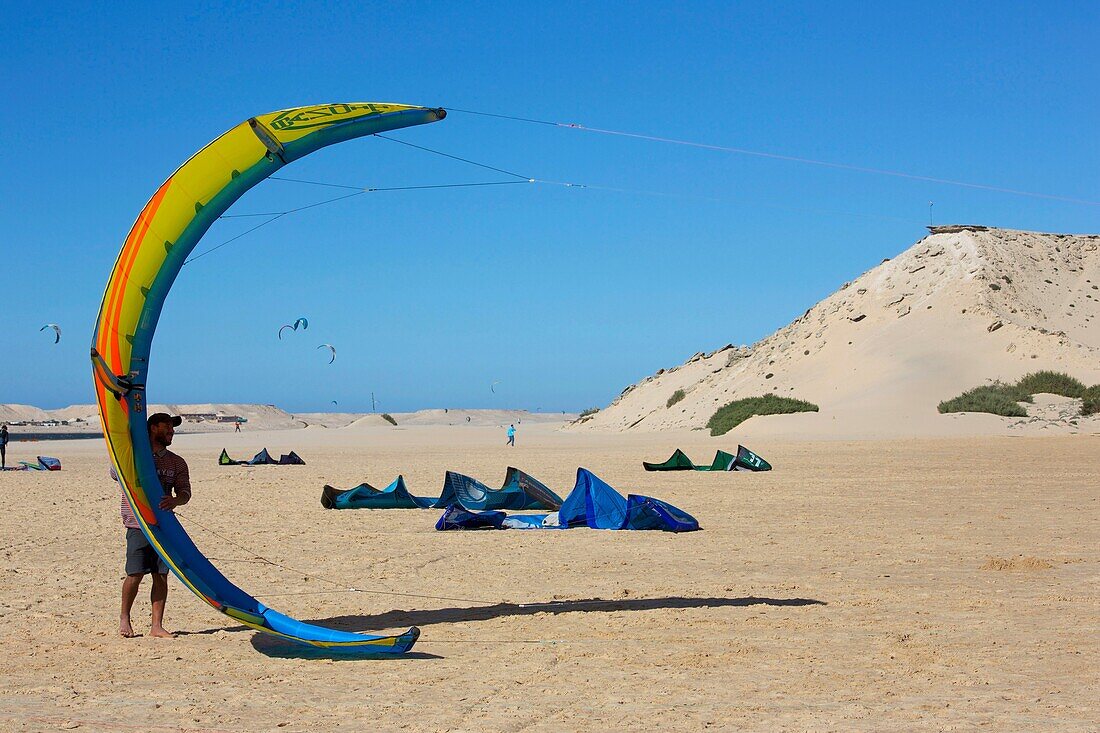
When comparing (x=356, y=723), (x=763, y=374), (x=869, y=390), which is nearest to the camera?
(x=356, y=723)

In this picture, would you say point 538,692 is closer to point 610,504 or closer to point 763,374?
point 610,504

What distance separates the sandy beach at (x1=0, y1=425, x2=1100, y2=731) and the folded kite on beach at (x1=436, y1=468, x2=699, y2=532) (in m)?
0.46

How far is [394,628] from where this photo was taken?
8648 millimetres

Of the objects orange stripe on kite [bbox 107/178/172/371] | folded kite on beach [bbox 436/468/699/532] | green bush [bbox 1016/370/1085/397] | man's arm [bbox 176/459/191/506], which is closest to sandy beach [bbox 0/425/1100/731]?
folded kite on beach [bbox 436/468/699/532]

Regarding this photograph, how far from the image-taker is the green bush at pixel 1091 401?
1598 inches

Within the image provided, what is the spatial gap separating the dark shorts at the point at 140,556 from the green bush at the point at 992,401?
125 feet

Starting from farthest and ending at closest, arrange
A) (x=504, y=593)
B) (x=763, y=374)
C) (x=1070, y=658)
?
(x=763, y=374)
(x=504, y=593)
(x=1070, y=658)

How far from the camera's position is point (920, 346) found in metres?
49.0

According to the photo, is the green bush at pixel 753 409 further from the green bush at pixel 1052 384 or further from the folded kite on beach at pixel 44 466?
the folded kite on beach at pixel 44 466

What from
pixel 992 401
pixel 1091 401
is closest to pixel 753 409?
pixel 992 401

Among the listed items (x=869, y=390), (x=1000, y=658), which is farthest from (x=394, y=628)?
(x=869, y=390)

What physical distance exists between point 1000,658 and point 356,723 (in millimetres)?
4410

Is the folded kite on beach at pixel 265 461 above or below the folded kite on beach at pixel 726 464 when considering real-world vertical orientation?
below

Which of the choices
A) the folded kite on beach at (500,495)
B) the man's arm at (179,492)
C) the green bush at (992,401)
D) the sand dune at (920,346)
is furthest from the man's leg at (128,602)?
the green bush at (992,401)
